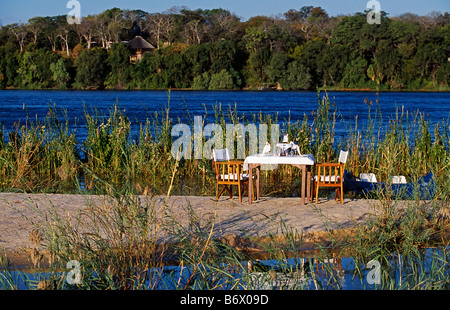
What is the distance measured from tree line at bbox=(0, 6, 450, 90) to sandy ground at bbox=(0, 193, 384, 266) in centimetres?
3947

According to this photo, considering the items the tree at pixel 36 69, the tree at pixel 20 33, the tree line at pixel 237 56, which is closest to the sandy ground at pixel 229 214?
the tree line at pixel 237 56

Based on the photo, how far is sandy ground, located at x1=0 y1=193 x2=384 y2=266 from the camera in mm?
5129

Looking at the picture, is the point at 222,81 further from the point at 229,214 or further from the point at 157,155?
the point at 229,214

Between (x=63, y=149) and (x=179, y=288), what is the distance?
16.2ft

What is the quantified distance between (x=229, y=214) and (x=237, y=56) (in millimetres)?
44487

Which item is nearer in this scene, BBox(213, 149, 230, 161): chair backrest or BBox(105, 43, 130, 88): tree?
BBox(213, 149, 230, 161): chair backrest

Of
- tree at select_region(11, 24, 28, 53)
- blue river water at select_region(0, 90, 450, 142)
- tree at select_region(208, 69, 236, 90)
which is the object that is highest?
tree at select_region(11, 24, 28, 53)

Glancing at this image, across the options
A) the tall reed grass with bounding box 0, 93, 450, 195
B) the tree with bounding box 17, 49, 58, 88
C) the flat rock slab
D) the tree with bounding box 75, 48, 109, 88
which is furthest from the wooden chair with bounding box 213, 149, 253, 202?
the tree with bounding box 17, 49, 58, 88

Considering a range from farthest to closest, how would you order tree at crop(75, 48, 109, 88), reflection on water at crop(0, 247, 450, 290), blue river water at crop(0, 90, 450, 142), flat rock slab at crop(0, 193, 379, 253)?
tree at crop(75, 48, 109, 88) → blue river water at crop(0, 90, 450, 142) → flat rock slab at crop(0, 193, 379, 253) → reflection on water at crop(0, 247, 450, 290)

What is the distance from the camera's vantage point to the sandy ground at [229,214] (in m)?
5.13

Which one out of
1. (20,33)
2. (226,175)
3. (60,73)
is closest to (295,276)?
(226,175)

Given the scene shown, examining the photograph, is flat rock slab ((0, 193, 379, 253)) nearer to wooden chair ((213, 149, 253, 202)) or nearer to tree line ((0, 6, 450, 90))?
wooden chair ((213, 149, 253, 202))

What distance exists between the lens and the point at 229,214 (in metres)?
5.88
